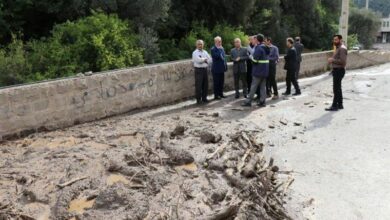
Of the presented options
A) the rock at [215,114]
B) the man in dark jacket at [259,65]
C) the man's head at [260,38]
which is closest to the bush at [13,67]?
the rock at [215,114]

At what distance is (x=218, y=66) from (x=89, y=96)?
3.93 meters

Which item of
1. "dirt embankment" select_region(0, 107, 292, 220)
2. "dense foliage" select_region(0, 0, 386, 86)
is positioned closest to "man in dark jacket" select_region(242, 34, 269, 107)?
"dirt embankment" select_region(0, 107, 292, 220)

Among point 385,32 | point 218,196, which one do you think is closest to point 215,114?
point 218,196

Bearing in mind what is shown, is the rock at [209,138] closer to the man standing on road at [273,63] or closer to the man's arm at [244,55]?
the man's arm at [244,55]

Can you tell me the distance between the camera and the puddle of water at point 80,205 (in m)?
5.43

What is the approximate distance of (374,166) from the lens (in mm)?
7547

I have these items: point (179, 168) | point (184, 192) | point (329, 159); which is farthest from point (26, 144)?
point (329, 159)

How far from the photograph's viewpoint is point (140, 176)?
6.34 meters

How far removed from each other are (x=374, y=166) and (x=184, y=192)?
3.39 meters

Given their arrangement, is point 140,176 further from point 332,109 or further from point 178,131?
point 332,109

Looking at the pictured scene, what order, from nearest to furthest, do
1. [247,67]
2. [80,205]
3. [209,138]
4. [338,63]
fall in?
[80,205], [209,138], [338,63], [247,67]

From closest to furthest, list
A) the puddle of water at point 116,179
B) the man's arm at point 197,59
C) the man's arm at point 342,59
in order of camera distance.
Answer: the puddle of water at point 116,179
the man's arm at point 342,59
the man's arm at point 197,59

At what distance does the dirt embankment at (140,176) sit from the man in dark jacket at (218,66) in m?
3.63

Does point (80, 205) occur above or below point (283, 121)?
above
